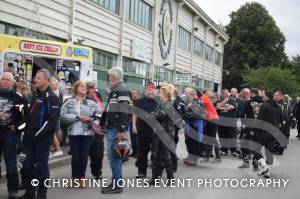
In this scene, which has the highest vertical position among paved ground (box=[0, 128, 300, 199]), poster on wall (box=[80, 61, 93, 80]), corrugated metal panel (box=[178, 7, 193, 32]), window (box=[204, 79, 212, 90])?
corrugated metal panel (box=[178, 7, 193, 32])

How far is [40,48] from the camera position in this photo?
479 inches

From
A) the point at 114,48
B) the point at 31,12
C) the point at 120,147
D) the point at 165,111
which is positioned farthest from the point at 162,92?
the point at 114,48

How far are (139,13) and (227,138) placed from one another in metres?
13.8

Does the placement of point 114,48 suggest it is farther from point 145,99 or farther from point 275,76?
point 275,76

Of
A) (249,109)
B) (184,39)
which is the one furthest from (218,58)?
(249,109)

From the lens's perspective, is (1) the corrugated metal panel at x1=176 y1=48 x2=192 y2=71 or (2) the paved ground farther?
(1) the corrugated metal panel at x1=176 y1=48 x2=192 y2=71

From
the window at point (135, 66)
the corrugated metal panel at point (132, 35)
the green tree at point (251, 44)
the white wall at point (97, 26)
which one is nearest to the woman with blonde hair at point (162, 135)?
the white wall at point (97, 26)

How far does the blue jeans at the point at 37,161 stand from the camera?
6.73 m

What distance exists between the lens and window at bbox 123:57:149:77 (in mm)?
24503

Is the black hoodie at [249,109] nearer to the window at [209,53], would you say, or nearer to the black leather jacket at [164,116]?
the black leather jacket at [164,116]

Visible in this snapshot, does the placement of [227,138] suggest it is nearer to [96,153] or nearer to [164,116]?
[164,116]

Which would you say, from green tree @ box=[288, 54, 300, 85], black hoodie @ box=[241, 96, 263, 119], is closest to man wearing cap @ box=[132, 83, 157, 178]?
black hoodie @ box=[241, 96, 263, 119]

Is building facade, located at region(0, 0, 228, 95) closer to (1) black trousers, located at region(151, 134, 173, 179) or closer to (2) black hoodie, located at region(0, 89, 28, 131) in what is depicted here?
(1) black trousers, located at region(151, 134, 173, 179)

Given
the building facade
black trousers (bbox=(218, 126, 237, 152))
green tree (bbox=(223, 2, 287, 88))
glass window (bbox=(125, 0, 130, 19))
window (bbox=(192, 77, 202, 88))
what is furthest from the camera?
green tree (bbox=(223, 2, 287, 88))
